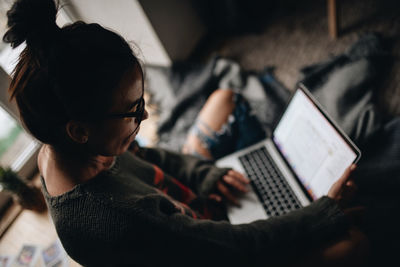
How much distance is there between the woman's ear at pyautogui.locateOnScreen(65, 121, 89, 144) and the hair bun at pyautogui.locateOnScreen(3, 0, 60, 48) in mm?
191

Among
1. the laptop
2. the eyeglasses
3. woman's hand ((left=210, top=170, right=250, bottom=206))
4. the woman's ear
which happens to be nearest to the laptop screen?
the laptop

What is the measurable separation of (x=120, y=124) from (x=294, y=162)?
692 millimetres

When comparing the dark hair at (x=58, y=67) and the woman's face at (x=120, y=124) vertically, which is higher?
the dark hair at (x=58, y=67)

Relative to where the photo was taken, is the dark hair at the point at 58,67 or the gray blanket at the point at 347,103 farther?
the gray blanket at the point at 347,103

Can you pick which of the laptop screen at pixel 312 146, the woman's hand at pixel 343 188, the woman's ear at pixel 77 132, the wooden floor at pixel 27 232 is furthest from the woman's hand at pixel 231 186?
the wooden floor at pixel 27 232

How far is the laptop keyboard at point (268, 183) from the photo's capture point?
0.96 m

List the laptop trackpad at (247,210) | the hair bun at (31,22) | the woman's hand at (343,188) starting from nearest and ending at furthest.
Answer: the hair bun at (31,22), the woman's hand at (343,188), the laptop trackpad at (247,210)

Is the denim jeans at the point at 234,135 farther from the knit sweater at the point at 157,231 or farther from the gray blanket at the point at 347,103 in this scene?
the knit sweater at the point at 157,231

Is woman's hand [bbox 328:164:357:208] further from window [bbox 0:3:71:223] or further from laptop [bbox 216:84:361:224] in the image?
window [bbox 0:3:71:223]

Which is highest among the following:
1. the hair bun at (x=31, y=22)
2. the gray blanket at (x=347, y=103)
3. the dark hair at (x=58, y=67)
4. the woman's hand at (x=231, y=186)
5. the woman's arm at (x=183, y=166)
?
the hair bun at (x=31, y=22)

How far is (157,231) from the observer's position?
0.62m

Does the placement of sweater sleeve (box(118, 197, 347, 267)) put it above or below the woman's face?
below

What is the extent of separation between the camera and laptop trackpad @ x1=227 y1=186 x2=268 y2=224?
0.95m

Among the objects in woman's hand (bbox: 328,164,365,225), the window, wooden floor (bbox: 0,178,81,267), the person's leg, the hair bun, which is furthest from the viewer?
the person's leg
